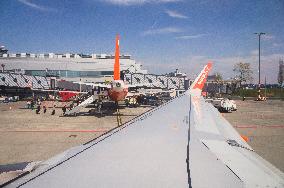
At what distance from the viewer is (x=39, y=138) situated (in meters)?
17.7

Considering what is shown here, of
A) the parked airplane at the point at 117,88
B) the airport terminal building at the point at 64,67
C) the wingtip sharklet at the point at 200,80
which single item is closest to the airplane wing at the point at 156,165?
the wingtip sharklet at the point at 200,80

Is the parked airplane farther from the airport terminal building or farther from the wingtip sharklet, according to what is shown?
the airport terminal building

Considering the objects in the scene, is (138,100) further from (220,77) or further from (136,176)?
(220,77)

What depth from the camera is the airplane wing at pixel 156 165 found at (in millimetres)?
2742

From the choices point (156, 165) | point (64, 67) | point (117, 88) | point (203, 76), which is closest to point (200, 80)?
point (203, 76)

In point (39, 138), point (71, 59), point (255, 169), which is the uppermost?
point (71, 59)

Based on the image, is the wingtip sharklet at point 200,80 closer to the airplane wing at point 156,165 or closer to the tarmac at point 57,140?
the tarmac at point 57,140

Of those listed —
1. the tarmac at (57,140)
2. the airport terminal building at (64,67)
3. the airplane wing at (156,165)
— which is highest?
the airport terminal building at (64,67)

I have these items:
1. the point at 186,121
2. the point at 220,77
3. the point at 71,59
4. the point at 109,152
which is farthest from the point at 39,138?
the point at 220,77

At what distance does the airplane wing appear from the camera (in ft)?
9.00

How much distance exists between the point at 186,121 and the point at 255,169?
327 centimetres

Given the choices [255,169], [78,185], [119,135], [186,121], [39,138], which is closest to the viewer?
[78,185]

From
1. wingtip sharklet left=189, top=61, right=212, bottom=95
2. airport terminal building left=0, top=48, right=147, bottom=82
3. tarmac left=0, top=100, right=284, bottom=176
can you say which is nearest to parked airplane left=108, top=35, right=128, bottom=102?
tarmac left=0, top=100, right=284, bottom=176

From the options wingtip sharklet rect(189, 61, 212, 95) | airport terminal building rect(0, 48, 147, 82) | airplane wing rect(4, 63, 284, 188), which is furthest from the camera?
airport terminal building rect(0, 48, 147, 82)
